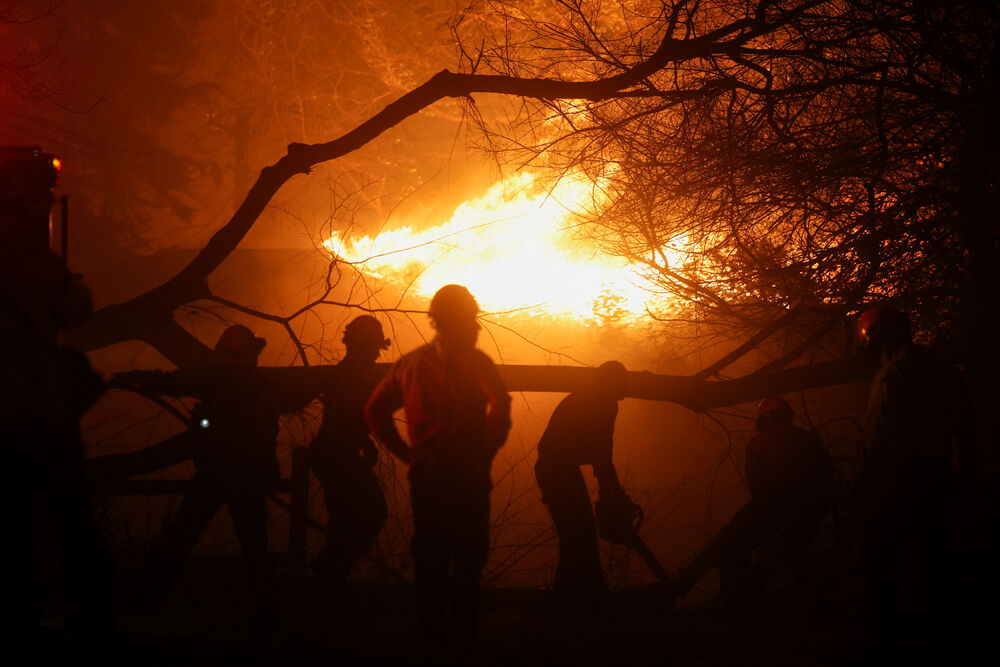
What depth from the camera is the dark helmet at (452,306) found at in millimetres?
3736

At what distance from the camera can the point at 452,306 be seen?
12.3ft

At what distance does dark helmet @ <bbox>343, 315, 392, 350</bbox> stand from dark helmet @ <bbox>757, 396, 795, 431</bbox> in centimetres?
314

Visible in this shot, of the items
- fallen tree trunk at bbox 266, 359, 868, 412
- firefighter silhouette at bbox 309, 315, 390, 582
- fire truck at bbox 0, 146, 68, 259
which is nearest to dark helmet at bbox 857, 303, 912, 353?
fallen tree trunk at bbox 266, 359, 868, 412

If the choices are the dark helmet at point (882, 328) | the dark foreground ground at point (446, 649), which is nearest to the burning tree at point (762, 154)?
the dark foreground ground at point (446, 649)

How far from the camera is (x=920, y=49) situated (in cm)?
573

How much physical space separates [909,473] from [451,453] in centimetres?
238

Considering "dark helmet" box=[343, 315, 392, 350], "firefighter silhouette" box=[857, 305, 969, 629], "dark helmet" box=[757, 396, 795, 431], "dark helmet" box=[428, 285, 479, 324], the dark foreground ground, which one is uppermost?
"dark helmet" box=[343, 315, 392, 350]

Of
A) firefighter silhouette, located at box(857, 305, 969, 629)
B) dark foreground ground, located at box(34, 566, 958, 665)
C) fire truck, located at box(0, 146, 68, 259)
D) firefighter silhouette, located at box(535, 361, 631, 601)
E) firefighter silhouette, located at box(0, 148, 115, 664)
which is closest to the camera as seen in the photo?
firefighter silhouette, located at box(0, 148, 115, 664)

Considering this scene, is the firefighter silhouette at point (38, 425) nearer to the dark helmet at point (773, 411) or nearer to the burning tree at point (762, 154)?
the burning tree at point (762, 154)

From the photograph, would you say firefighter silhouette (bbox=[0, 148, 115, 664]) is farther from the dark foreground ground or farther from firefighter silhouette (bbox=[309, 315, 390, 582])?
firefighter silhouette (bbox=[309, 315, 390, 582])

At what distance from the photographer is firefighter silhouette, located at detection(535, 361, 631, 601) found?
550 cm

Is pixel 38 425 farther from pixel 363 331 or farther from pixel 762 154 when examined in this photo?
pixel 762 154

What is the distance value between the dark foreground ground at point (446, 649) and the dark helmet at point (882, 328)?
1.62m

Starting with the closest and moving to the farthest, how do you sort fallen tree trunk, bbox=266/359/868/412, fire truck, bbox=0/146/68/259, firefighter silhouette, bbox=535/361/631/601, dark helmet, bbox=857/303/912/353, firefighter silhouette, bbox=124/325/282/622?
fire truck, bbox=0/146/68/259 < dark helmet, bbox=857/303/912/353 < firefighter silhouette, bbox=124/325/282/622 < firefighter silhouette, bbox=535/361/631/601 < fallen tree trunk, bbox=266/359/868/412
